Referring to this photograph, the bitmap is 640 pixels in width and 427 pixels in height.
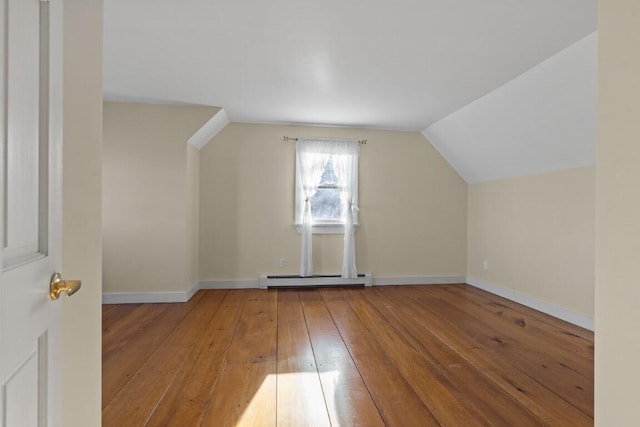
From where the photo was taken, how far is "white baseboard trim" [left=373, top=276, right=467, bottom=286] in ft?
15.3

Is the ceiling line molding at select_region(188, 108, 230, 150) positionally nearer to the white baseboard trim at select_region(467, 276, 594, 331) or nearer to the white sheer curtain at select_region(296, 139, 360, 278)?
the white sheer curtain at select_region(296, 139, 360, 278)

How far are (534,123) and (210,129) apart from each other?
3.68 meters

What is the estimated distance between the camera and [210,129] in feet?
13.3

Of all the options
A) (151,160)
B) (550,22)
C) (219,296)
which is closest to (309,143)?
(151,160)

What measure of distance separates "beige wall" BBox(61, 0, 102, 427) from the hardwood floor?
2.29 feet

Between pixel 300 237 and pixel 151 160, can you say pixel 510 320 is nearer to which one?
pixel 300 237

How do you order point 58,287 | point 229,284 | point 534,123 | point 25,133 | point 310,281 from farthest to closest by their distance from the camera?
point 310,281
point 229,284
point 534,123
point 58,287
point 25,133

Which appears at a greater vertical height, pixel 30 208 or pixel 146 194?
pixel 146 194

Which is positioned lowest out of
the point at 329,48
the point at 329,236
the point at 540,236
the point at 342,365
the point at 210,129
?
the point at 342,365

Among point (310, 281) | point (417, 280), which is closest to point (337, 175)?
point (310, 281)

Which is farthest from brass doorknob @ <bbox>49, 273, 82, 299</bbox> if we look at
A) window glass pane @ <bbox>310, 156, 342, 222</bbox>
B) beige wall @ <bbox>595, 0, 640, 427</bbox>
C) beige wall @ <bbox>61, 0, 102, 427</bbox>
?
window glass pane @ <bbox>310, 156, 342, 222</bbox>

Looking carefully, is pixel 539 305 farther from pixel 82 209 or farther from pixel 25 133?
pixel 25 133

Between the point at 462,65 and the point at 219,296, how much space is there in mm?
3660

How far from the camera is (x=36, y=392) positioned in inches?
28.6
